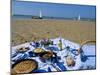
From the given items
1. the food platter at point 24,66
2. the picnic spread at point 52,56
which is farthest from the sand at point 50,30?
the food platter at point 24,66

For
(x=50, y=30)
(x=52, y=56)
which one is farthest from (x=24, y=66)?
(x=50, y=30)

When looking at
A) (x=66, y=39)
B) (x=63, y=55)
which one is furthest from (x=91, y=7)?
(x=63, y=55)

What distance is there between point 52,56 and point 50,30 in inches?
8.2

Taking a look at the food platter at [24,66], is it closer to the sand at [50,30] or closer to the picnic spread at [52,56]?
the picnic spread at [52,56]

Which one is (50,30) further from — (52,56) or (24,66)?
(24,66)

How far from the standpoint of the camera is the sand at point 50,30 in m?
1.43

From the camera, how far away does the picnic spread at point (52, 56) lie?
1432 millimetres

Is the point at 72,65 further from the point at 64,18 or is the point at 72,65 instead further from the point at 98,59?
the point at 64,18

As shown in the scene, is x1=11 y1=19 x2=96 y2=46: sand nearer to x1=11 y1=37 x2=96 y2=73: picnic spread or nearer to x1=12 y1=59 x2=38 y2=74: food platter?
x1=11 y1=37 x2=96 y2=73: picnic spread

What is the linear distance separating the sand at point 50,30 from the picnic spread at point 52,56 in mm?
40

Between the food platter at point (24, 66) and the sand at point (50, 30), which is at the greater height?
the sand at point (50, 30)

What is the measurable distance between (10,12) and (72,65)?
0.65 metres

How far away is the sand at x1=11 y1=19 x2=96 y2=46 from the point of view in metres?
1.43

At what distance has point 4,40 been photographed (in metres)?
1.40
